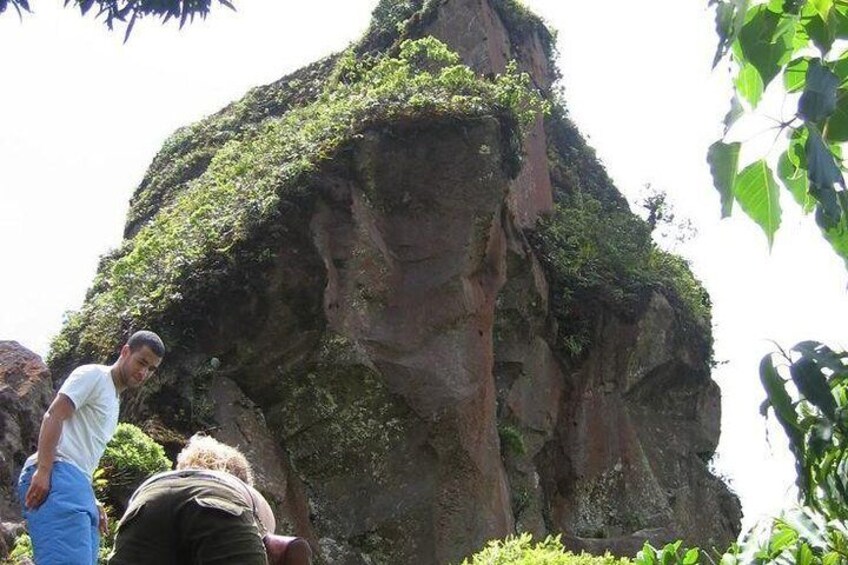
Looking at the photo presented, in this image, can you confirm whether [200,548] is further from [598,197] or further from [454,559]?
[598,197]

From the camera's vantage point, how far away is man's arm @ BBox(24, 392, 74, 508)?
5.30 m

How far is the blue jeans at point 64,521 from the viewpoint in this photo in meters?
5.21

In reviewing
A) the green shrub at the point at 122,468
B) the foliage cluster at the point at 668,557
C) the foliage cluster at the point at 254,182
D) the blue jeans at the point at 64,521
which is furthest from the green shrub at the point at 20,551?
the foliage cluster at the point at 668,557

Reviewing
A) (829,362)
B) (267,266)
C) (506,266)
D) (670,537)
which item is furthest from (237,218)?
(829,362)

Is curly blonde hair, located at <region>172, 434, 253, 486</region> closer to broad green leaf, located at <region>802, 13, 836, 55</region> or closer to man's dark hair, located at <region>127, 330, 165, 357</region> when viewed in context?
man's dark hair, located at <region>127, 330, 165, 357</region>

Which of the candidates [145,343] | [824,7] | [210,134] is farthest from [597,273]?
[824,7]

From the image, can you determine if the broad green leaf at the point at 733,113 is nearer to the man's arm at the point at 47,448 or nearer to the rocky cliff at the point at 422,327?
the man's arm at the point at 47,448

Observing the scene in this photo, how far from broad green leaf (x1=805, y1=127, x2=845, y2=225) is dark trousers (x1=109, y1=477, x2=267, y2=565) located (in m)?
2.87

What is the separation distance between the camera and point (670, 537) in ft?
50.4

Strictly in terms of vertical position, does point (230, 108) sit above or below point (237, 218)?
above

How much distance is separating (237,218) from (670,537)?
26.6 feet

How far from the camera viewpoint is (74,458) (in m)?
5.57

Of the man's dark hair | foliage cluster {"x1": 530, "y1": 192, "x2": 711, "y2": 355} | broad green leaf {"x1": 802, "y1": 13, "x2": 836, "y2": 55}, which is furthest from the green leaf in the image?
foliage cluster {"x1": 530, "y1": 192, "x2": 711, "y2": 355}

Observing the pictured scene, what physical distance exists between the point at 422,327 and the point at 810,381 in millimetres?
11272
